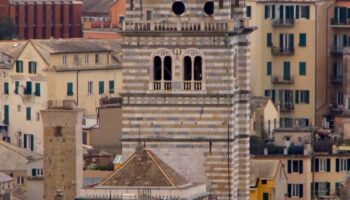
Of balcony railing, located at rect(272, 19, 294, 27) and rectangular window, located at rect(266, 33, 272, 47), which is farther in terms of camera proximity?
rectangular window, located at rect(266, 33, 272, 47)

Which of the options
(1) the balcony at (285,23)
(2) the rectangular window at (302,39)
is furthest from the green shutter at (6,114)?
(2) the rectangular window at (302,39)

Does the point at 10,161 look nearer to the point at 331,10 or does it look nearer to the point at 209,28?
the point at 331,10

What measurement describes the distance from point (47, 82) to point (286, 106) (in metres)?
10.3

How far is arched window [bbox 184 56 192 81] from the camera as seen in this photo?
9225 cm

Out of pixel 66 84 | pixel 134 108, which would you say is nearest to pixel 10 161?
pixel 66 84

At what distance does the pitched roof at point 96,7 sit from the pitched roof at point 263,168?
55.0 m

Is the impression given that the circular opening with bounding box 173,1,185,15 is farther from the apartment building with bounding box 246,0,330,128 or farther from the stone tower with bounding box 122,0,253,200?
the apartment building with bounding box 246,0,330,128

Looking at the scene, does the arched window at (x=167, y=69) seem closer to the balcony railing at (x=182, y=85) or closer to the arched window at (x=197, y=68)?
the balcony railing at (x=182, y=85)

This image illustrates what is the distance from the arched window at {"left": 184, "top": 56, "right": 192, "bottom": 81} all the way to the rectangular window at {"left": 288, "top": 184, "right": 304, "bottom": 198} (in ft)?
87.0

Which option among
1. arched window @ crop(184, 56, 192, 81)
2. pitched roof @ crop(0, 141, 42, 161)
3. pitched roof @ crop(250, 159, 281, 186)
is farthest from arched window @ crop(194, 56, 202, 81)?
pitched roof @ crop(0, 141, 42, 161)

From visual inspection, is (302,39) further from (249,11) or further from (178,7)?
(178,7)

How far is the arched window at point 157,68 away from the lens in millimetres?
92438

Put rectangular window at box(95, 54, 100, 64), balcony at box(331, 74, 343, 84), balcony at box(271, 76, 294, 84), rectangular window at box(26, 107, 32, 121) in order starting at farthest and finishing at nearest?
1. balcony at box(331, 74, 343, 84)
2. balcony at box(271, 76, 294, 84)
3. rectangular window at box(95, 54, 100, 64)
4. rectangular window at box(26, 107, 32, 121)

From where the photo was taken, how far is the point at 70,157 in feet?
365
